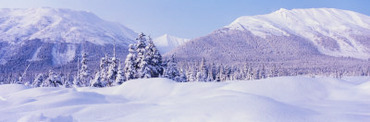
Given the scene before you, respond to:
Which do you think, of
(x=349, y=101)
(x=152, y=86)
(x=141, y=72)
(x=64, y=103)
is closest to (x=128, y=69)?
(x=141, y=72)

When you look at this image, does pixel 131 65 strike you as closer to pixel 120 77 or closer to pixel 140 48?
pixel 140 48

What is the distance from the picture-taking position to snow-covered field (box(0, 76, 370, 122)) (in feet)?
15.6

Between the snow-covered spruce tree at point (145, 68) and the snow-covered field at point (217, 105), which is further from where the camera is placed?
the snow-covered spruce tree at point (145, 68)

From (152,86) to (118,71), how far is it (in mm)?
22300

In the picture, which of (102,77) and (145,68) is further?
(102,77)

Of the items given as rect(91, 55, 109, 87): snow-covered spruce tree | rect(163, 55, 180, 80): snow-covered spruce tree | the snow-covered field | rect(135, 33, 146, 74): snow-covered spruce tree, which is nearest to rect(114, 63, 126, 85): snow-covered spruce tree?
rect(135, 33, 146, 74): snow-covered spruce tree

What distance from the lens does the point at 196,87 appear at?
1005cm

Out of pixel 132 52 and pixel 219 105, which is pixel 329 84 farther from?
pixel 132 52

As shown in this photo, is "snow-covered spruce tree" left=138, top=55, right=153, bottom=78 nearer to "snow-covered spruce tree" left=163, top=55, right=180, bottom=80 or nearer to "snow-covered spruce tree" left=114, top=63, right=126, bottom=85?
"snow-covered spruce tree" left=114, top=63, right=126, bottom=85

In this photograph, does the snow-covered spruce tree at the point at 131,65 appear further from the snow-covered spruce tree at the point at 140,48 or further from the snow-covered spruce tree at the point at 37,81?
the snow-covered spruce tree at the point at 37,81

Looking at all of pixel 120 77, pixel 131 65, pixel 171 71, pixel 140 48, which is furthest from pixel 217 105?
pixel 171 71

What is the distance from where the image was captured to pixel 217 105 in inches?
215

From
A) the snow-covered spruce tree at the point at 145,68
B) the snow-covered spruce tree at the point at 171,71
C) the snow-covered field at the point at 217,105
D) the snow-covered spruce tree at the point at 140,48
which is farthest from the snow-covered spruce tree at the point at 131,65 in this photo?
the snow-covered field at the point at 217,105

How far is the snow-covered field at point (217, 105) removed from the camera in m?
4.77
